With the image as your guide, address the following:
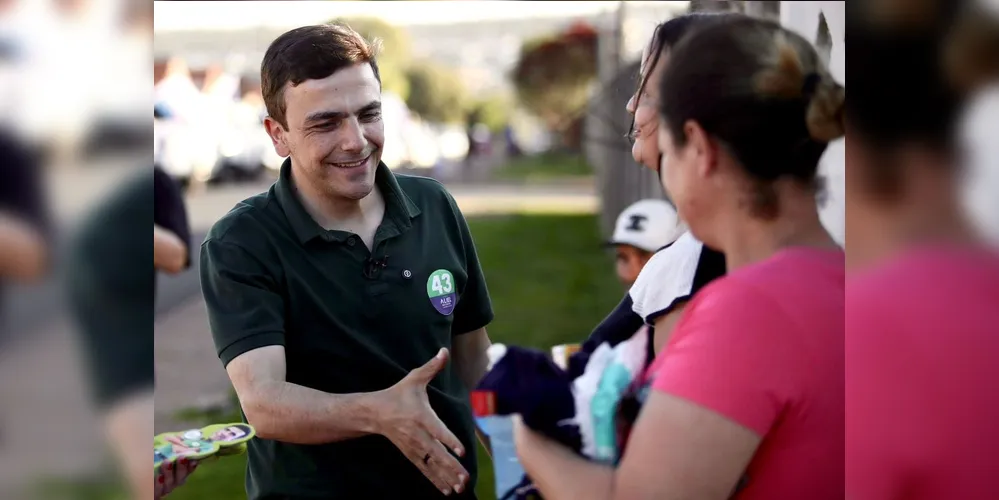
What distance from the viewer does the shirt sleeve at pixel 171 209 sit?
210 centimetres

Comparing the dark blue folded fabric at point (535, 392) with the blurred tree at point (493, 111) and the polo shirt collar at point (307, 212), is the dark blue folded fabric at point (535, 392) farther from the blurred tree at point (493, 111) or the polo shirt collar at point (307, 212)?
the blurred tree at point (493, 111)

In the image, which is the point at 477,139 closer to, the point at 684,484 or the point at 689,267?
the point at 689,267

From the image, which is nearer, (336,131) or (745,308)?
(745,308)

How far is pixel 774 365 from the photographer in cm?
118

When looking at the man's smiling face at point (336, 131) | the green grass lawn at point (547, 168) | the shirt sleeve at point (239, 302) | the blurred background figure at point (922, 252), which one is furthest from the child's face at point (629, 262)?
the green grass lawn at point (547, 168)

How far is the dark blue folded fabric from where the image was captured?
4.17 ft

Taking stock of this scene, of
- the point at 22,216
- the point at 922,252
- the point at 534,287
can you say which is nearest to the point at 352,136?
the point at 22,216

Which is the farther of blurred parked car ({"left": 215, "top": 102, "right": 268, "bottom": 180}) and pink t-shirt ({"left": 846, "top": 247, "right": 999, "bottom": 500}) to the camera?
blurred parked car ({"left": 215, "top": 102, "right": 268, "bottom": 180})

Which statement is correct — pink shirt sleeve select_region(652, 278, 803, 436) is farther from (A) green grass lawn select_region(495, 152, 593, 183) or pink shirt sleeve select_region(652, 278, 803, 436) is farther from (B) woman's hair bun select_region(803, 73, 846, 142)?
(A) green grass lawn select_region(495, 152, 593, 183)

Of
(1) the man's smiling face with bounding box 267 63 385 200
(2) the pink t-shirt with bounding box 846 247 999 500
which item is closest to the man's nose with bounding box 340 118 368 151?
(1) the man's smiling face with bounding box 267 63 385 200

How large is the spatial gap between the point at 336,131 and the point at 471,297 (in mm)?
374

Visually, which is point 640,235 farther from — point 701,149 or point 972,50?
point 972,50

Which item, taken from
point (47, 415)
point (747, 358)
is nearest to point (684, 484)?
point (747, 358)

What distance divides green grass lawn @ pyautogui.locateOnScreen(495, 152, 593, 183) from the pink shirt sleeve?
1.27 meters
